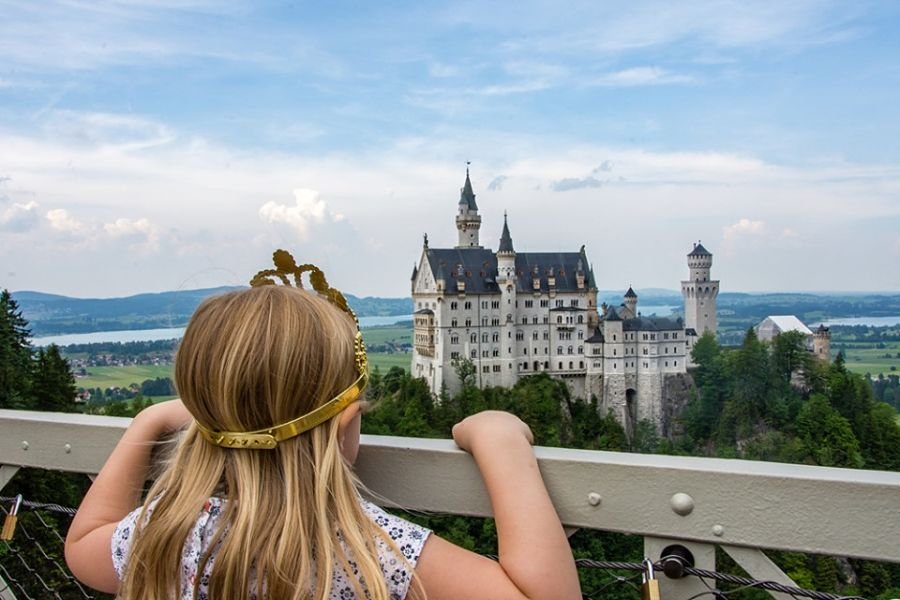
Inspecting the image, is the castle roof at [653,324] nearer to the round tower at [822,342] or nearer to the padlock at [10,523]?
the round tower at [822,342]

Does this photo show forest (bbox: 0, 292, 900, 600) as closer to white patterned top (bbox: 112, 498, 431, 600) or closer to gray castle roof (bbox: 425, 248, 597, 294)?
gray castle roof (bbox: 425, 248, 597, 294)

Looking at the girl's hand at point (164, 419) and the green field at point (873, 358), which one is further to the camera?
the green field at point (873, 358)

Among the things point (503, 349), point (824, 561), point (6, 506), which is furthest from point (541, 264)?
point (6, 506)

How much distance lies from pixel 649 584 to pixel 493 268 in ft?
136

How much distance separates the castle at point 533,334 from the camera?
40688mm

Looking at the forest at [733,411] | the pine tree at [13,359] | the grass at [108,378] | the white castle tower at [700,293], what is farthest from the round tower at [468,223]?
the pine tree at [13,359]

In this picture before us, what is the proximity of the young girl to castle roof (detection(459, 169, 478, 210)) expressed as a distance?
151 ft

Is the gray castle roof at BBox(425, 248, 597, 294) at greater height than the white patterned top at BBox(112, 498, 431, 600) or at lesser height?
greater

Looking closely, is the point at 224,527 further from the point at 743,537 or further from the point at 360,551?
the point at 743,537

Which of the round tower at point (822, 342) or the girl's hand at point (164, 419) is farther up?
the girl's hand at point (164, 419)

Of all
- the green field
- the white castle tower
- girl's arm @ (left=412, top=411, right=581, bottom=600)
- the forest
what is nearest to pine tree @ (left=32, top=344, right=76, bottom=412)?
the forest

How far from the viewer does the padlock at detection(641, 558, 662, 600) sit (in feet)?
3.33

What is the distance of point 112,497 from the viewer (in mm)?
1236

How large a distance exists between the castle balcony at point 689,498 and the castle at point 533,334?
129 feet
